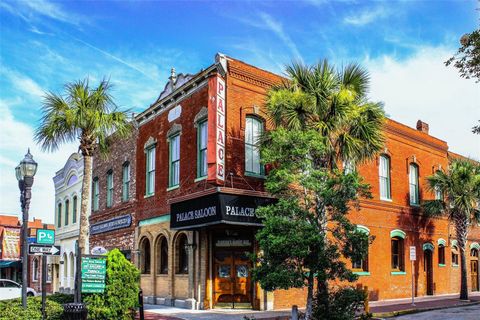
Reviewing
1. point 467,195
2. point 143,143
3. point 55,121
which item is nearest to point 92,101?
point 55,121

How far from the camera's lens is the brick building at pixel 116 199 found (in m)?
26.7

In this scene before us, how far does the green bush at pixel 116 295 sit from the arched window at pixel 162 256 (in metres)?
8.42

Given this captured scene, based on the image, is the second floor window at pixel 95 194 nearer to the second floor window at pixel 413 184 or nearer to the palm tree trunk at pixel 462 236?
the second floor window at pixel 413 184

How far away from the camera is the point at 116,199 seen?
28.5 metres

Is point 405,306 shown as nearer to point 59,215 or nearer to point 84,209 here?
point 84,209

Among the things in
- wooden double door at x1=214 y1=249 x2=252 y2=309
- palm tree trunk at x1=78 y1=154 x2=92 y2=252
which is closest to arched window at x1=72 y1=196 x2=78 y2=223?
wooden double door at x1=214 y1=249 x2=252 y2=309

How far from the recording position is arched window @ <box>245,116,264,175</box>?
20109 millimetres

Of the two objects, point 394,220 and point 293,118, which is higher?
point 293,118

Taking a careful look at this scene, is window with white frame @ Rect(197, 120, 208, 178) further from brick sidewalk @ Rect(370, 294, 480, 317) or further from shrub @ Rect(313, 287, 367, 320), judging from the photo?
brick sidewalk @ Rect(370, 294, 480, 317)

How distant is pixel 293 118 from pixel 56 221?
26920 millimetres

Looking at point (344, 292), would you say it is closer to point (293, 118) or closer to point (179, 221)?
point (293, 118)

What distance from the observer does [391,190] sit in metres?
26.8

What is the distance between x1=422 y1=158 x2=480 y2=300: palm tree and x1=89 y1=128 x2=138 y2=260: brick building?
49.2 ft

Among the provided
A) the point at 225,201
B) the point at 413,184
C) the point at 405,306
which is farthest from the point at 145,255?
the point at 413,184
